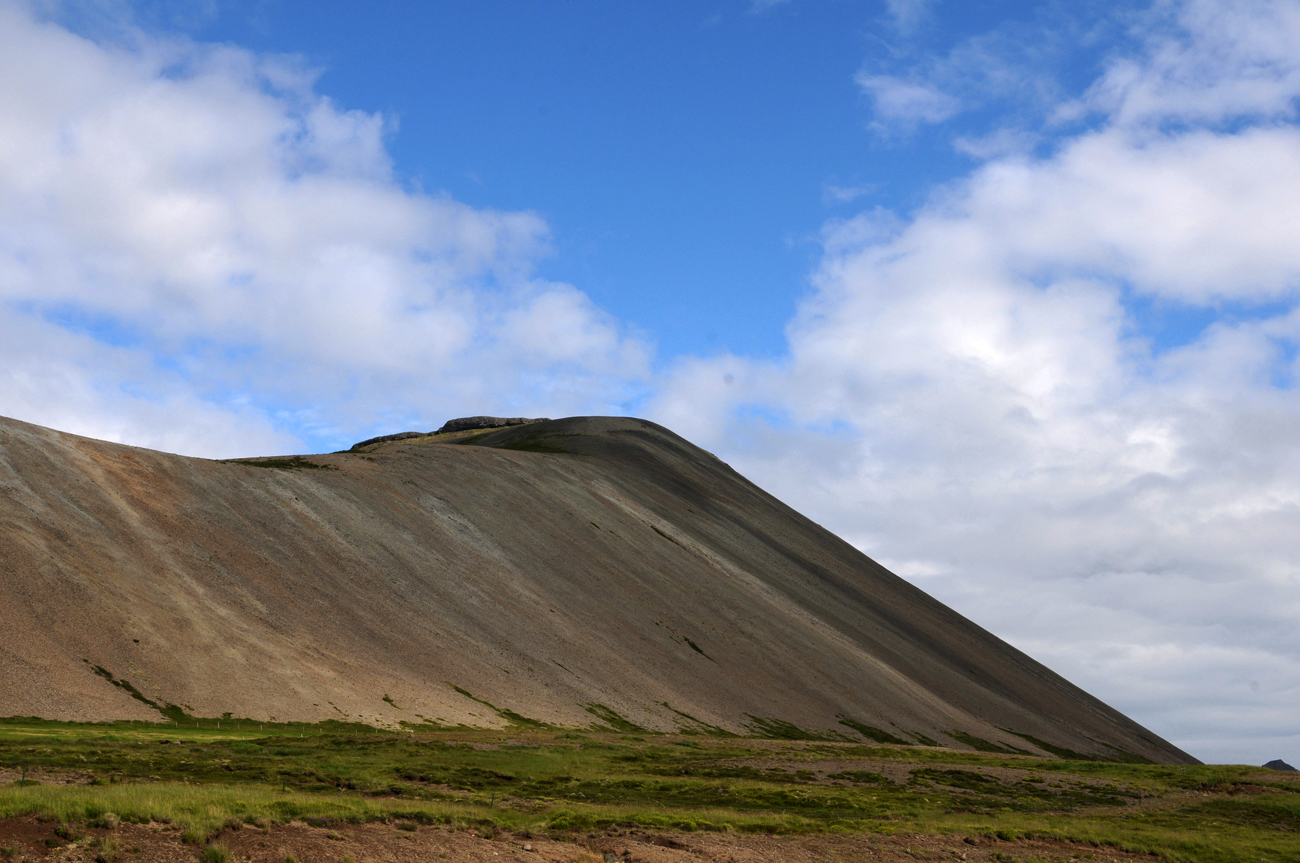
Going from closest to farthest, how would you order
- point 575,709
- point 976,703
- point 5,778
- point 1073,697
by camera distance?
point 5,778 < point 575,709 < point 976,703 < point 1073,697

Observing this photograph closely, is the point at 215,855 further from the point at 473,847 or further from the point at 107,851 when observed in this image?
the point at 473,847

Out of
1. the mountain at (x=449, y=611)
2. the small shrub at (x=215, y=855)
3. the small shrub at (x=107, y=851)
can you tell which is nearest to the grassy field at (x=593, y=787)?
the small shrub at (x=215, y=855)

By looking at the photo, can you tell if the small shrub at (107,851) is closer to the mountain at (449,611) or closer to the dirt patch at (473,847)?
the dirt patch at (473,847)

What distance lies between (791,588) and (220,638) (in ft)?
244

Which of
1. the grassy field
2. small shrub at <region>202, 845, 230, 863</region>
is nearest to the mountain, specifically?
the grassy field

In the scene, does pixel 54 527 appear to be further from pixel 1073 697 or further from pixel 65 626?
pixel 1073 697

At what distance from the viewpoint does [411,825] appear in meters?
22.8

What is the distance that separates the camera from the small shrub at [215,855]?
Result: 17781mm

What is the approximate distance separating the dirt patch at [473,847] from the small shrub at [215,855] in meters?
0.17

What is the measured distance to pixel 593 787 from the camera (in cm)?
3725

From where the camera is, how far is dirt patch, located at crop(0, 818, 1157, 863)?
17422 millimetres

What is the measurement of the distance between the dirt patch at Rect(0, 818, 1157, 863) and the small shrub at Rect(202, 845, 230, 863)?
166mm

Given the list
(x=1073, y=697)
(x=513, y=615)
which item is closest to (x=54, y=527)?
(x=513, y=615)

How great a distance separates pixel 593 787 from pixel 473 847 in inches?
641
